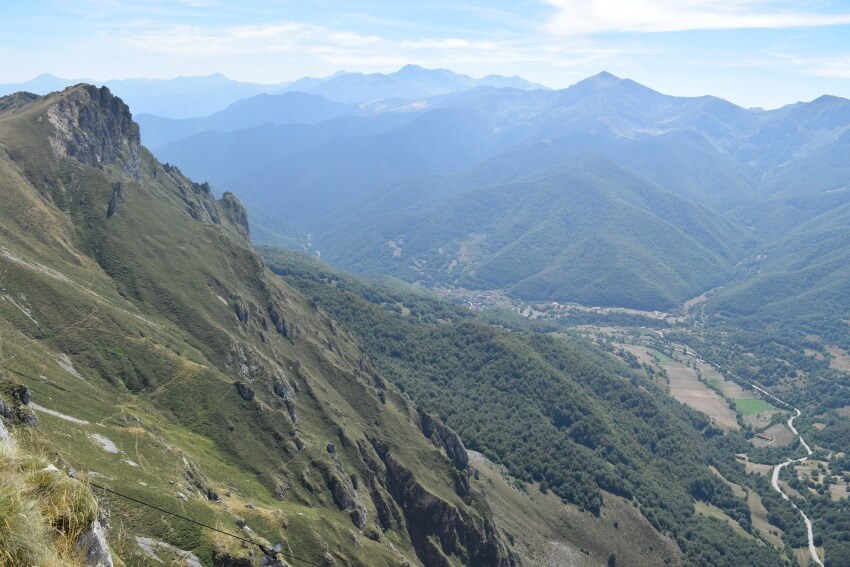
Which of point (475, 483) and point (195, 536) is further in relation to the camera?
point (475, 483)

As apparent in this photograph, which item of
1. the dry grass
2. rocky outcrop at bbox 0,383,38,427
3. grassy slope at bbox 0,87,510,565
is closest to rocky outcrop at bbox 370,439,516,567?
grassy slope at bbox 0,87,510,565

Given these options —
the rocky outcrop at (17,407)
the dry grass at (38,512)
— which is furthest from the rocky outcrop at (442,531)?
the dry grass at (38,512)

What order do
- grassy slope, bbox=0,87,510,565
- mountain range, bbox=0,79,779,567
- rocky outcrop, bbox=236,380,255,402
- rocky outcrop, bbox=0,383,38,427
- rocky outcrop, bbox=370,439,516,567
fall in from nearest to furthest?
1. mountain range, bbox=0,79,779,567
2. rocky outcrop, bbox=0,383,38,427
3. grassy slope, bbox=0,87,510,565
4. rocky outcrop, bbox=236,380,255,402
5. rocky outcrop, bbox=370,439,516,567

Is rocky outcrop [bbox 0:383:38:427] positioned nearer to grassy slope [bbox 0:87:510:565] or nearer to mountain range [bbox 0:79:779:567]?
mountain range [bbox 0:79:779:567]

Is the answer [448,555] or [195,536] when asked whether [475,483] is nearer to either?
[448,555]

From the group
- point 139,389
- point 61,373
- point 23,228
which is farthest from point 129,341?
point 23,228

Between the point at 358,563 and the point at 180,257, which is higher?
the point at 180,257

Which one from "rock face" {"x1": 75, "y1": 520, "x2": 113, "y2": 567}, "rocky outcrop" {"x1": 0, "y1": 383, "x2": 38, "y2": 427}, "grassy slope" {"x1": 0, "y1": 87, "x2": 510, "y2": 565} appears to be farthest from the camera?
"grassy slope" {"x1": 0, "y1": 87, "x2": 510, "y2": 565}
